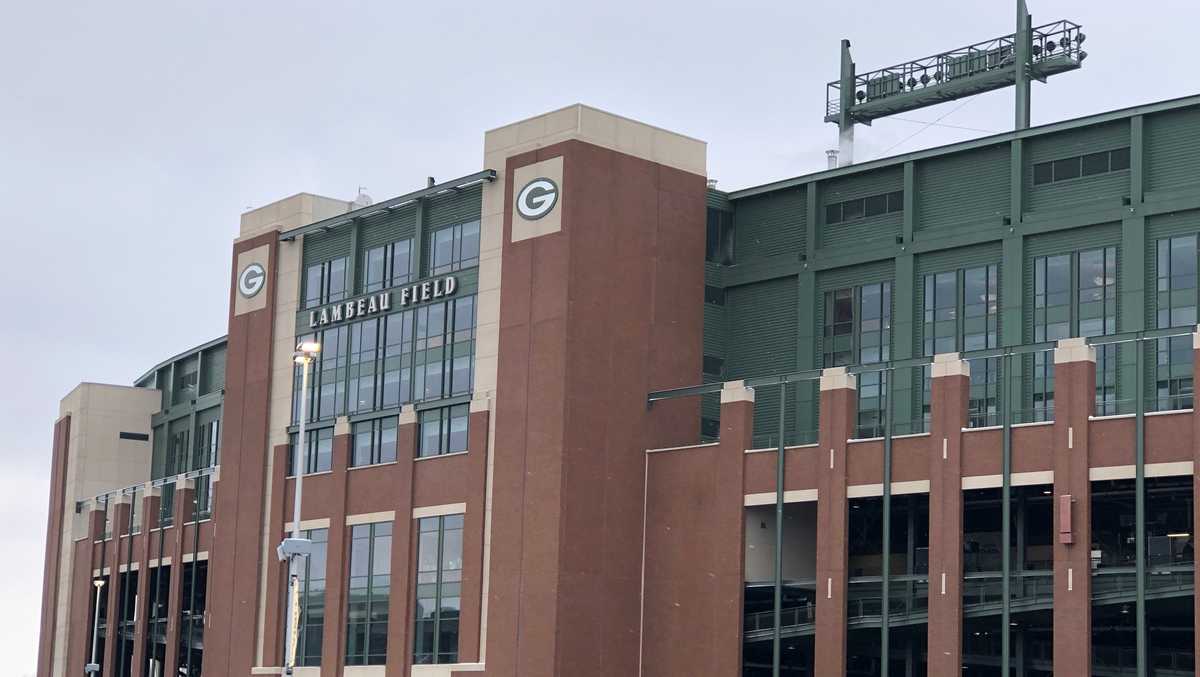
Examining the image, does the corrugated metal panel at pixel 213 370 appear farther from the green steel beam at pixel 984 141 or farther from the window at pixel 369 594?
the green steel beam at pixel 984 141

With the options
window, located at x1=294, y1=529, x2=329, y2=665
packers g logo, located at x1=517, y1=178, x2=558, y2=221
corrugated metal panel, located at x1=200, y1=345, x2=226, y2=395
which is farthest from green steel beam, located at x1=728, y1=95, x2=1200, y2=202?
corrugated metal panel, located at x1=200, y1=345, x2=226, y2=395

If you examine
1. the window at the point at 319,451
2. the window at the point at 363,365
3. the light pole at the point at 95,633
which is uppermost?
the window at the point at 363,365

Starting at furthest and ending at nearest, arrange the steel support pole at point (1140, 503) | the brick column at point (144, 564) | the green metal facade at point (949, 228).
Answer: the brick column at point (144, 564) → the green metal facade at point (949, 228) → the steel support pole at point (1140, 503)

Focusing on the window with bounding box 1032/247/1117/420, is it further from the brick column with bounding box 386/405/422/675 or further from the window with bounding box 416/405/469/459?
the brick column with bounding box 386/405/422/675

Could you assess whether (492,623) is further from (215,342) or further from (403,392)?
(215,342)

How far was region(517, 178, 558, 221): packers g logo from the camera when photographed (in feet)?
272

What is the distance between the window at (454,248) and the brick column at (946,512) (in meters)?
24.5

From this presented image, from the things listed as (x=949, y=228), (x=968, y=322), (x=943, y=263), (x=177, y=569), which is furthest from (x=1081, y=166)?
(x=177, y=569)

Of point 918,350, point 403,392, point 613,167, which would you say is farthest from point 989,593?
point 403,392

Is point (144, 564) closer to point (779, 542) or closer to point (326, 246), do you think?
point (326, 246)

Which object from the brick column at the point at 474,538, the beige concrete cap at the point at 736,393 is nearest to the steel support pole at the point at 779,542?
the beige concrete cap at the point at 736,393

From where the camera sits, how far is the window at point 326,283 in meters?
95.1

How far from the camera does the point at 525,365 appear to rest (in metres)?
82.2

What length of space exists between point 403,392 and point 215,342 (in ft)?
118
